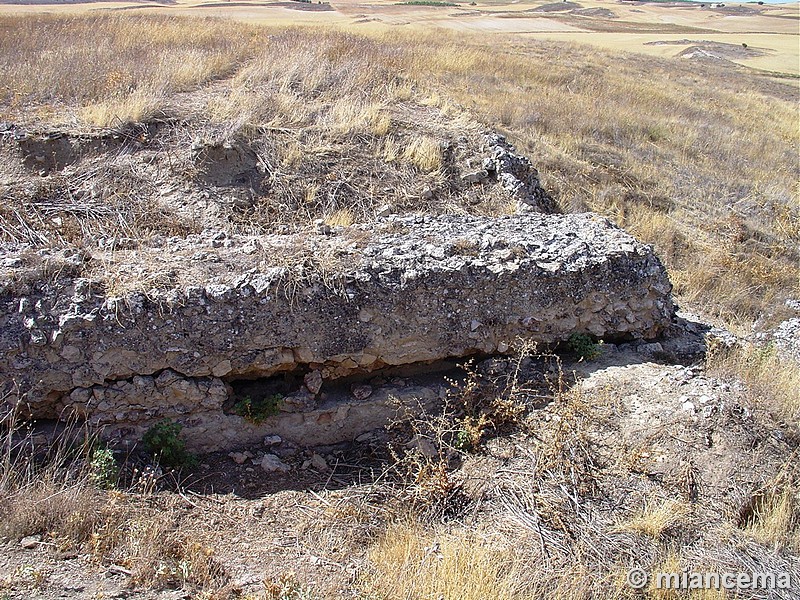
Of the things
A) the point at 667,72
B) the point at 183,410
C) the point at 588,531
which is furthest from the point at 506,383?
the point at 667,72

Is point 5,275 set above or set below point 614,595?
above

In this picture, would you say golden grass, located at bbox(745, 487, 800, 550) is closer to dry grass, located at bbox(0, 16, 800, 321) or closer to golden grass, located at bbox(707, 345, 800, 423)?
golden grass, located at bbox(707, 345, 800, 423)

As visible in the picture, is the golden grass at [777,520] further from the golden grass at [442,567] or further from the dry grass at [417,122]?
the dry grass at [417,122]

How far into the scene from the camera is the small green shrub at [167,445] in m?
4.54

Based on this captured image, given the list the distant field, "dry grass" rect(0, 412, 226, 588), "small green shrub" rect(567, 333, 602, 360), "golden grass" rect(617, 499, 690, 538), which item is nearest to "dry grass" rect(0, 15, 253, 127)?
"dry grass" rect(0, 412, 226, 588)

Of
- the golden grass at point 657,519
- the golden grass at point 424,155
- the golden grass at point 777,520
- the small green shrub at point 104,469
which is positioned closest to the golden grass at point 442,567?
the golden grass at point 657,519

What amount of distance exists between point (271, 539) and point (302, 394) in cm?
134

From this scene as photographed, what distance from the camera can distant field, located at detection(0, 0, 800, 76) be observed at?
27.4 metres

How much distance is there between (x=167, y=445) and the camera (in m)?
4.55

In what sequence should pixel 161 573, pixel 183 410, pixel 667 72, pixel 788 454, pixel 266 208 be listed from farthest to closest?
pixel 667 72 → pixel 266 208 → pixel 183 410 → pixel 788 454 → pixel 161 573

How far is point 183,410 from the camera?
469cm

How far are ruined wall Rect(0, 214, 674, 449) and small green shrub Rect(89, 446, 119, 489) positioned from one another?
0.39m

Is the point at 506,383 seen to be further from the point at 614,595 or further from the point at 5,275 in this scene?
the point at 5,275

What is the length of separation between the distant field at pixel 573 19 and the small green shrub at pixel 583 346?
1924 centimetres
